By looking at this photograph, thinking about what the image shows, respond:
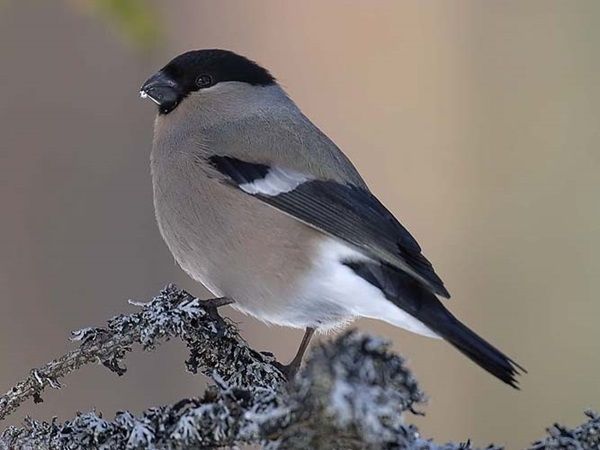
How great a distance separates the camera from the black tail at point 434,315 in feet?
3.31

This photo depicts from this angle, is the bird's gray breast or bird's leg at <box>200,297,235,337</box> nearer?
bird's leg at <box>200,297,235,337</box>

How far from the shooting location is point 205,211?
131cm

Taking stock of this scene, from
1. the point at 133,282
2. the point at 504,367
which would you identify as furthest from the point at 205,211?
the point at 133,282

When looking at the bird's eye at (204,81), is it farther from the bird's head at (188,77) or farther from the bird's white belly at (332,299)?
the bird's white belly at (332,299)

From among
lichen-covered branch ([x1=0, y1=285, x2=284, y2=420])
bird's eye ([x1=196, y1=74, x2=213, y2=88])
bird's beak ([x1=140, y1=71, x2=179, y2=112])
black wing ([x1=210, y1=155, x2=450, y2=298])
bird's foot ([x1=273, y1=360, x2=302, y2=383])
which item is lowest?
lichen-covered branch ([x1=0, y1=285, x2=284, y2=420])

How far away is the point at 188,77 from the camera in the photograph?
5.16 ft

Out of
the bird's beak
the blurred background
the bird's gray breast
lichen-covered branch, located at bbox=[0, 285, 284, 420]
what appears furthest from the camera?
the blurred background

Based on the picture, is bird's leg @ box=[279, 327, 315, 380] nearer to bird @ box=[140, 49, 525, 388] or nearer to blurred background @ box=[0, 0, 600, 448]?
bird @ box=[140, 49, 525, 388]

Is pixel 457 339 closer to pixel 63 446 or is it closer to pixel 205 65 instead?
pixel 63 446

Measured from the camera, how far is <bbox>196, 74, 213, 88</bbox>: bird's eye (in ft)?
5.16

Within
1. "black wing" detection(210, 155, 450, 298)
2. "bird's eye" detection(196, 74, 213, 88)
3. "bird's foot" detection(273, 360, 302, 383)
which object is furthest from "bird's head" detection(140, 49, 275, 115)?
"bird's foot" detection(273, 360, 302, 383)

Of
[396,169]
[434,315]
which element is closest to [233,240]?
[434,315]

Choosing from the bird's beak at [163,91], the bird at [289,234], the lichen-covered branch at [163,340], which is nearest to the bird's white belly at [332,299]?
the bird at [289,234]

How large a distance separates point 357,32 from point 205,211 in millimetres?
1825
